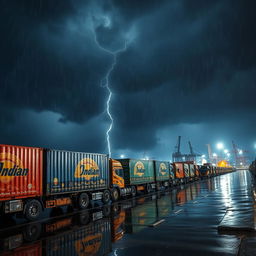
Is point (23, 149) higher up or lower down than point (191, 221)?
higher up

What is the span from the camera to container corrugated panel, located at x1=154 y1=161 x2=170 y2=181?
35119mm

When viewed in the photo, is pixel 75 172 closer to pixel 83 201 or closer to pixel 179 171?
pixel 83 201

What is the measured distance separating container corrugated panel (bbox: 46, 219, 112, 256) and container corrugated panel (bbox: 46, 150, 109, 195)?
5.68 meters

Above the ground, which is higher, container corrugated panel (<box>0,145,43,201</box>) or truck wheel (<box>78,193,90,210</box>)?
container corrugated panel (<box>0,145,43,201</box>)

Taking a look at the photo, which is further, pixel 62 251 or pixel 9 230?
pixel 9 230

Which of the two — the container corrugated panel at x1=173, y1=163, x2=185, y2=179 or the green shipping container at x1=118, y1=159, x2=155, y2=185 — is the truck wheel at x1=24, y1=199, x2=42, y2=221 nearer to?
the green shipping container at x1=118, y1=159, x2=155, y2=185

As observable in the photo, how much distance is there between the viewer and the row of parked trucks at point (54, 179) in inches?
529

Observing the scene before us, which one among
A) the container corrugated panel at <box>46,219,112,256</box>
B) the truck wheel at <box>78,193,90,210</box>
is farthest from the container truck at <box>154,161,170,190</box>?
the container corrugated panel at <box>46,219,112,256</box>

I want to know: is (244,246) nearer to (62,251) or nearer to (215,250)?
(215,250)

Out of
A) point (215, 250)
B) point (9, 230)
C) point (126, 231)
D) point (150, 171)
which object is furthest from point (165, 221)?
point (150, 171)

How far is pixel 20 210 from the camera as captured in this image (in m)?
13.7

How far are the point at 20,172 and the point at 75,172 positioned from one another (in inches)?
184

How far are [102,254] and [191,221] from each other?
5.71m

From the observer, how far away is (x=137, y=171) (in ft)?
95.1
